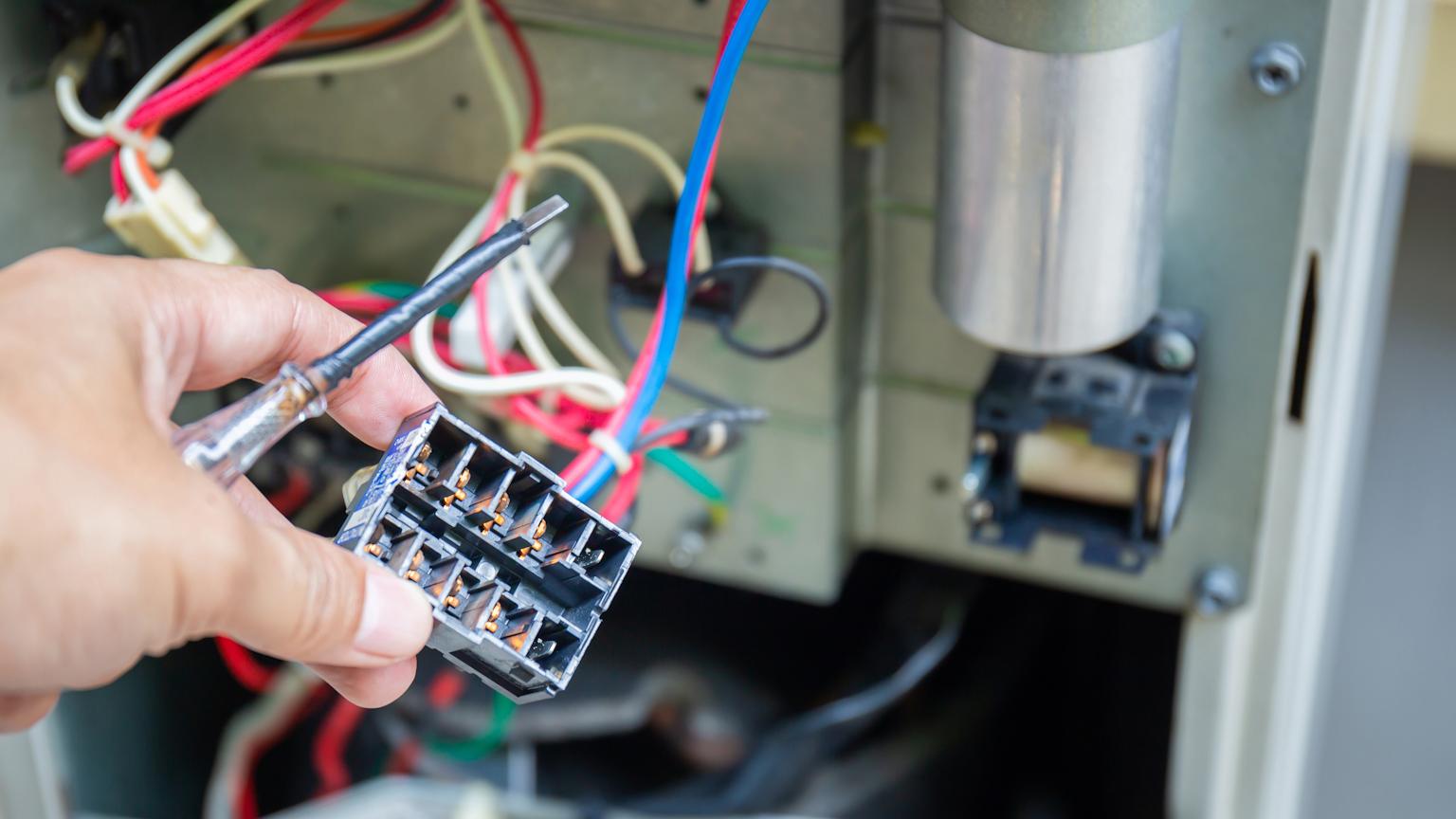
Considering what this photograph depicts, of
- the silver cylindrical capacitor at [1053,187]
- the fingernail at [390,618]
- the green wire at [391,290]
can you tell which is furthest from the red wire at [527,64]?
the fingernail at [390,618]

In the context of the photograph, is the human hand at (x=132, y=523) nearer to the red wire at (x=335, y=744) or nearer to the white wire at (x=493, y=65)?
the white wire at (x=493, y=65)

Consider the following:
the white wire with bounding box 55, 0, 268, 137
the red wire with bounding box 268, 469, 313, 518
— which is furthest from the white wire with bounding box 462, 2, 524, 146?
the red wire with bounding box 268, 469, 313, 518

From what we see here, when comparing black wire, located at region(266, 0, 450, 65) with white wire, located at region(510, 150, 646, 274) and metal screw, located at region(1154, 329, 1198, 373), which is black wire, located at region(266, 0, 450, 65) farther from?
metal screw, located at region(1154, 329, 1198, 373)

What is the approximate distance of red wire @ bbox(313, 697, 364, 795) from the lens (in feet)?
3.78

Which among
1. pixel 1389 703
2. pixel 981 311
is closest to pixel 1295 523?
pixel 981 311

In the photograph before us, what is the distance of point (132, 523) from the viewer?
0.47 metres

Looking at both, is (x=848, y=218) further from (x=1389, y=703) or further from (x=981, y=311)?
(x=1389, y=703)

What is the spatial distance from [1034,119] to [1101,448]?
22 cm

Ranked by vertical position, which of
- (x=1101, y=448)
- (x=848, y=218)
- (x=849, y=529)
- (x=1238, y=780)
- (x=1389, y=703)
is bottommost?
(x=1389, y=703)

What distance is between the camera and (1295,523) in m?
0.83

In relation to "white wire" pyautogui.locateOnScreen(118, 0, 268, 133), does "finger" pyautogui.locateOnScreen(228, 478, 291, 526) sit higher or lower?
lower

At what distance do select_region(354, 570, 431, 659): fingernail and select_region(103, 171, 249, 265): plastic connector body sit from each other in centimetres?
29

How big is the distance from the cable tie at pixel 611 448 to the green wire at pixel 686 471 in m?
0.07

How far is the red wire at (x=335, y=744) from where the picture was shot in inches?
45.4
